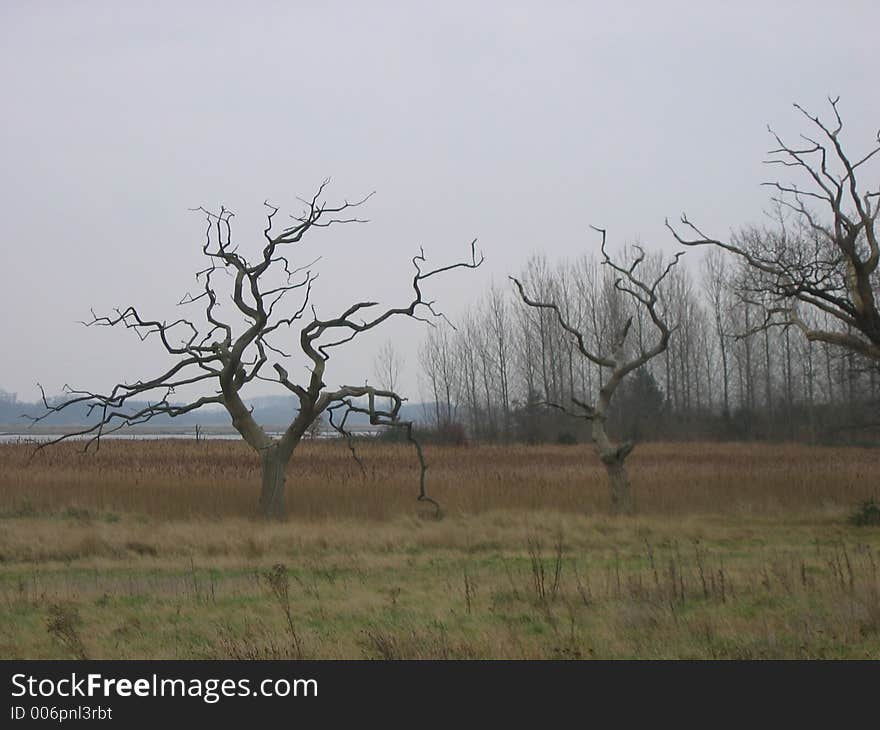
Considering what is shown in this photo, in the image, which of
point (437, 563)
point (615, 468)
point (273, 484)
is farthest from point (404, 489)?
point (437, 563)

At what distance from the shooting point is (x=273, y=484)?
18.0 meters

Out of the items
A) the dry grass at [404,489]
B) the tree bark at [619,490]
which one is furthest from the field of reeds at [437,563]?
the tree bark at [619,490]

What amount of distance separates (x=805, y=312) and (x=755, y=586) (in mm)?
41412

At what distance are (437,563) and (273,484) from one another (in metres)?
5.66

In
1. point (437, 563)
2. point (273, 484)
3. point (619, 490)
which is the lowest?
point (437, 563)

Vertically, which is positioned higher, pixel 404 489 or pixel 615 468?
pixel 615 468

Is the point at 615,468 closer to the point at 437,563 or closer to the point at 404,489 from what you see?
the point at 404,489

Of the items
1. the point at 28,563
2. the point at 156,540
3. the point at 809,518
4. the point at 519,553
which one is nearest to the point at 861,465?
the point at 809,518

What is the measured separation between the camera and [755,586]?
10062mm

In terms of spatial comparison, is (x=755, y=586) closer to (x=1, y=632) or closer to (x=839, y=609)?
(x=839, y=609)

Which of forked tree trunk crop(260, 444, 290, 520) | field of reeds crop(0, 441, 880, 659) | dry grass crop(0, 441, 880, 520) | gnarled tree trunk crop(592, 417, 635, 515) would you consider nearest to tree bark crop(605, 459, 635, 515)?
gnarled tree trunk crop(592, 417, 635, 515)

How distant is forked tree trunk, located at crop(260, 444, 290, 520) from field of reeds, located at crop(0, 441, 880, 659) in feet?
1.71
